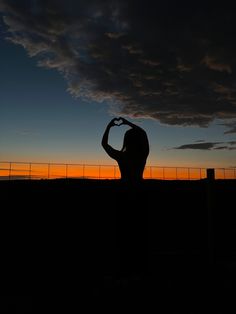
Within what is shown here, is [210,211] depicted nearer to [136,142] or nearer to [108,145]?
[136,142]

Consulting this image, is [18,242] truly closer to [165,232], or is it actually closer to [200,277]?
[165,232]

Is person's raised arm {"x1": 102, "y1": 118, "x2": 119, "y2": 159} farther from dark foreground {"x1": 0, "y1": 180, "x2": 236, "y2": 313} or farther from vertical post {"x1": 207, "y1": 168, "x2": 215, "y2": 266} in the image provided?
vertical post {"x1": 207, "y1": 168, "x2": 215, "y2": 266}

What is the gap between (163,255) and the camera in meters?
6.82

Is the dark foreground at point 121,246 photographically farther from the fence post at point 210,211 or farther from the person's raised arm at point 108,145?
the person's raised arm at point 108,145

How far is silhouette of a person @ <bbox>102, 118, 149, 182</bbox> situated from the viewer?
14.1ft

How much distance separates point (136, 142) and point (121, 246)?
1.26 metres

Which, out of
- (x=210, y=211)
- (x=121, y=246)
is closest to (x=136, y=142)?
(x=121, y=246)

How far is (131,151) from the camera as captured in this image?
4.29m

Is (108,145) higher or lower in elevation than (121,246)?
higher

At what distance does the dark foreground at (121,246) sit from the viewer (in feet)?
13.3

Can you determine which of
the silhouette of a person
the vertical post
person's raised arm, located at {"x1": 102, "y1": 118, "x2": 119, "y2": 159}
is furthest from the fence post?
person's raised arm, located at {"x1": 102, "y1": 118, "x2": 119, "y2": 159}

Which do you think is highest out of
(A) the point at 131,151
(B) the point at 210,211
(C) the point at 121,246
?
(A) the point at 131,151

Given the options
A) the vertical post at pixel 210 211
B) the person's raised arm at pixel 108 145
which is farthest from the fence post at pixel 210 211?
the person's raised arm at pixel 108 145

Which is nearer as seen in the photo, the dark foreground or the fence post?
the dark foreground
